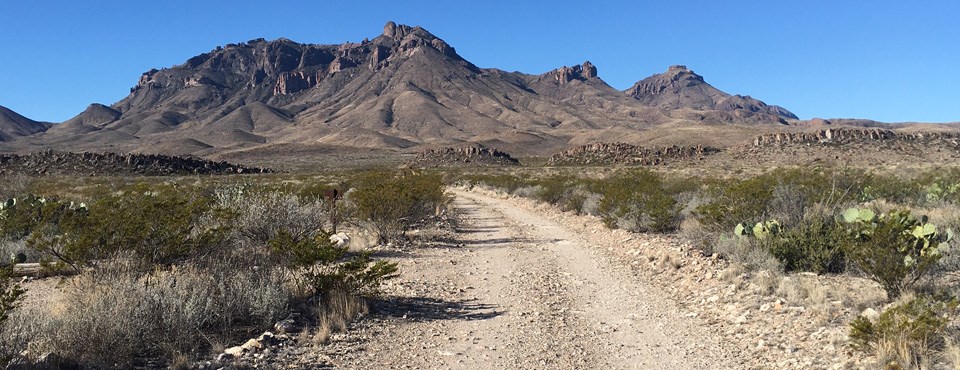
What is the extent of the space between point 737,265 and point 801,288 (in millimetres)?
1625

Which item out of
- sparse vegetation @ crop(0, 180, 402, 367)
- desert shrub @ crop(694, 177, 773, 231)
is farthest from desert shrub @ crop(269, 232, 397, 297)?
desert shrub @ crop(694, 177, 773, 231)

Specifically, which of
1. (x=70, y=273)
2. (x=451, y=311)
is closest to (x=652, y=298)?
(x=451, y=311)

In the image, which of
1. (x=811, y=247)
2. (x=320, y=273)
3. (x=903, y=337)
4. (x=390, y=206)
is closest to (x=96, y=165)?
(x=390, y=206)

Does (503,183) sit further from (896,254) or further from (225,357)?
(225,357)

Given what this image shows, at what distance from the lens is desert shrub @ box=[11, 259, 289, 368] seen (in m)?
5.21

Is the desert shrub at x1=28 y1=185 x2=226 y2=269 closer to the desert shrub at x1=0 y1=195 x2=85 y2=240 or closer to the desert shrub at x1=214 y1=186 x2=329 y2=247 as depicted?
the desert shrub at x1=214 y1=186 x2=329 y2=247

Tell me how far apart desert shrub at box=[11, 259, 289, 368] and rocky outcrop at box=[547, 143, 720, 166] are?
207 feet

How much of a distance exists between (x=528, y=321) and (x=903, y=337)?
12.2 feet

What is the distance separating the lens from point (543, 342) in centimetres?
645

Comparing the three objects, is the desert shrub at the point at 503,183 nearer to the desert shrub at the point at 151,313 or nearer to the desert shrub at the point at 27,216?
the desert shrub at the point at 27,216

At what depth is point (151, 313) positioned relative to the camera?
Answer: 5688mm

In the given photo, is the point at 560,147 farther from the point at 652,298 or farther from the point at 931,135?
the point at 652,298

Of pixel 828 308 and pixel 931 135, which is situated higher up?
pixel 931 135

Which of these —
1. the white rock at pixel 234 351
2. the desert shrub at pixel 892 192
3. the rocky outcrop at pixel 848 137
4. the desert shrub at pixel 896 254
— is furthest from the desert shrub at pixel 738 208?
the rocky outcrop at pixel 848 137
